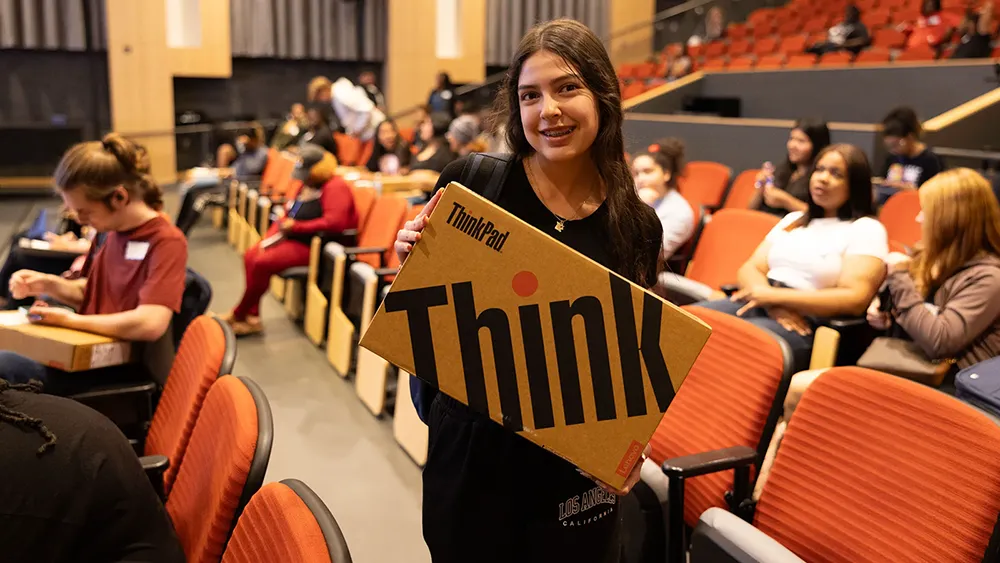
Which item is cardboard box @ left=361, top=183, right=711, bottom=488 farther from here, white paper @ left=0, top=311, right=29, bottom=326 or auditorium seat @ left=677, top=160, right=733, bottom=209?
auditorium seat @ left=677, top=160, right=733, bottom=209

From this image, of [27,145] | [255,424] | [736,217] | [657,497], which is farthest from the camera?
[27,145]

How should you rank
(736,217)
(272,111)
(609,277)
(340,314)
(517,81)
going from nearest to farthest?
(609,277), (517,81), (736,217), (340,314), (272,111)

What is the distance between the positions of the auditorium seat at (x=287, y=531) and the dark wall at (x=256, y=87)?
1016cm

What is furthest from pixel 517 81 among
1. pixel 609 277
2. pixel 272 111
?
pixel 272 111

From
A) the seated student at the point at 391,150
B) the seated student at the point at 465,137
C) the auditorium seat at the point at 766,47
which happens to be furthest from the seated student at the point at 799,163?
the auditorium seat at the point at 766,47

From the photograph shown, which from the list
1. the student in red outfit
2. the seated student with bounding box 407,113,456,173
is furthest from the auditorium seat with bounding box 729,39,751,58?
the student in red outfit

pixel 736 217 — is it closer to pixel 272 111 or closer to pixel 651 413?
pixel 651 413

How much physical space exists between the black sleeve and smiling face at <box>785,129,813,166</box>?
3.18 meters

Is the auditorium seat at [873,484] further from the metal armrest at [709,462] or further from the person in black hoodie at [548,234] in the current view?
the person in black hoodie at [548,234]

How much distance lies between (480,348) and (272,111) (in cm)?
1068

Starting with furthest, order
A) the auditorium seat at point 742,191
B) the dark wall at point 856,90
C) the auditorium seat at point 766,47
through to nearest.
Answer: the auditorium seat at point 766,47 < the dark wall at point 856,90 < the auditorium seat at point 742,191

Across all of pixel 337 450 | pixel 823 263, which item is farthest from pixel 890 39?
pixel 337 450

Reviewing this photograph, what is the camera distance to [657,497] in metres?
1.58

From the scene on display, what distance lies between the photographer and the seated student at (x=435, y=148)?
5262 millimetres
